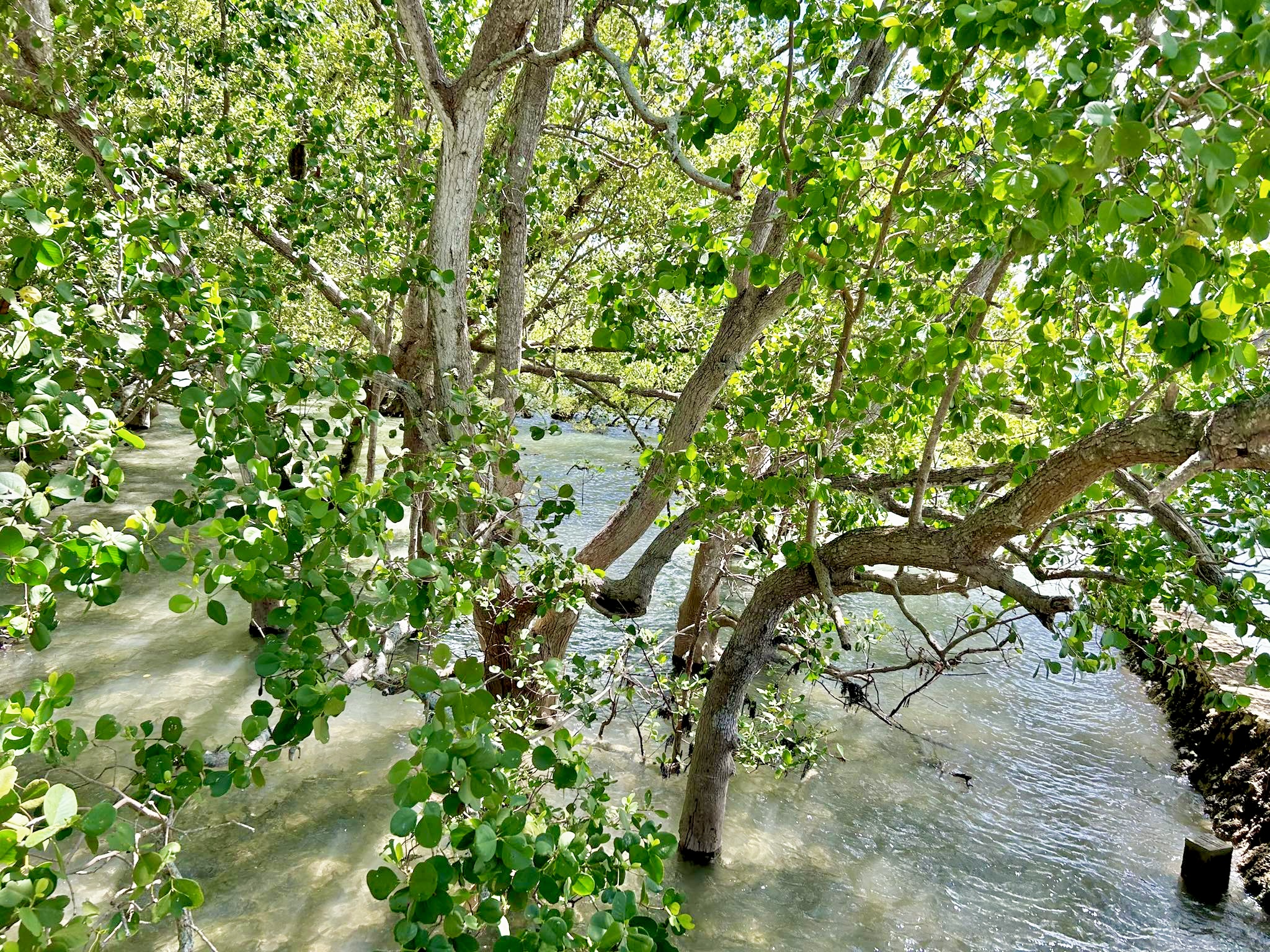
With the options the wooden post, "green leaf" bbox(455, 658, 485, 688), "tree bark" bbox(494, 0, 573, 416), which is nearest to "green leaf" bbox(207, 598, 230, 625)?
"green leaf" bbox(455, 658, 485, 688)

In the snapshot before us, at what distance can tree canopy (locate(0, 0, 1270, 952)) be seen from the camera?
1.62m

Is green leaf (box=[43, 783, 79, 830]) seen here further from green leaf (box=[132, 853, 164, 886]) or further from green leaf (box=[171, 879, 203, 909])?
green leaf (box=[171, 879, 203, 909])

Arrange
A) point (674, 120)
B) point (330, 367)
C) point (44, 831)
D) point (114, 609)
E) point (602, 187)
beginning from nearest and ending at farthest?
point (44, 831) < point (330, 367) < point (674, 120) < point (602, 187) < point (114, 609)

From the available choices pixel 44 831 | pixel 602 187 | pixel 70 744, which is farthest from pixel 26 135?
pixel 44 831

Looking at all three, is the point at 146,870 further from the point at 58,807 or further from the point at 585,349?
the point at 585,349

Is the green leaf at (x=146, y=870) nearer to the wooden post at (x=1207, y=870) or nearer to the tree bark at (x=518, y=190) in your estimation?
the tree bark at (x=518, y=190)

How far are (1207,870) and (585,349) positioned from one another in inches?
334

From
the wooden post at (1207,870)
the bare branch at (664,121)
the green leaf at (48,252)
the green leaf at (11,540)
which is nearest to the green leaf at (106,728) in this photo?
the green leaf at (11,540)

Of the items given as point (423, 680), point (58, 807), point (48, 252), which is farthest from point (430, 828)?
point (48, 252)

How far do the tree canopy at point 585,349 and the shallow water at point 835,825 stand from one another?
39.5 inches

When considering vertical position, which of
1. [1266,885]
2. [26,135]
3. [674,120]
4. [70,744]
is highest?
[26,135]

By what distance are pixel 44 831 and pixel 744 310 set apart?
5065 millimetres

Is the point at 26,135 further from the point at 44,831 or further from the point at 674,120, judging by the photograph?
the point at 44,831

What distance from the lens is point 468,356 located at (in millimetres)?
4809
